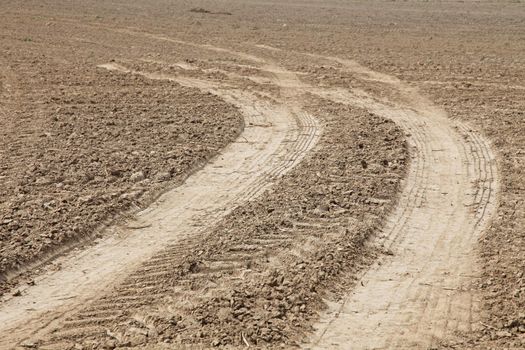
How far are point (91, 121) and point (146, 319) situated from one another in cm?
745

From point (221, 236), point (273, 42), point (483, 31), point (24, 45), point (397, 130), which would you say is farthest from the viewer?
point (483, 31)

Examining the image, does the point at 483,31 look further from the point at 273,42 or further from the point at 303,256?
the point at 303,256

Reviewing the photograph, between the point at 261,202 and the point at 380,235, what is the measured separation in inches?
64.8

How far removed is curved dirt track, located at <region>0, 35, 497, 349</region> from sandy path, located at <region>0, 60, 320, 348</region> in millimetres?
12

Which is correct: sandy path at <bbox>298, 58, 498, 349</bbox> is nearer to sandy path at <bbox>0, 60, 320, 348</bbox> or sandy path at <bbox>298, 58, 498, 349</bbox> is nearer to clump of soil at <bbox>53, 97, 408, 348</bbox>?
clump of soil at <bbox>53, 97, 408, 348</bbox>

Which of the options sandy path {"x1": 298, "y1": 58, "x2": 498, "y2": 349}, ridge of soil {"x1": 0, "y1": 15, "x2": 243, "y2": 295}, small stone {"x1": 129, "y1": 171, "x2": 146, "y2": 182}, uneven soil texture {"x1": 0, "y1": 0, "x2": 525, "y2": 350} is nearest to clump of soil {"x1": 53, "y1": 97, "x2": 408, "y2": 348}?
uneven soil texture {"x1": 0, "y1": 0, "x2": 525, "y2": 350}

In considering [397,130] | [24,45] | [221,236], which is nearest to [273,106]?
[397,130]

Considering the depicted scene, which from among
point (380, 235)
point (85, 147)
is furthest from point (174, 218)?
point (85, 147)

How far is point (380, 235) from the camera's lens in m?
9.11

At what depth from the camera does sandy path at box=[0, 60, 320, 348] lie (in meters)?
7.43

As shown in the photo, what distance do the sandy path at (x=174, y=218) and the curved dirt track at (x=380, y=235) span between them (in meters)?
0.01

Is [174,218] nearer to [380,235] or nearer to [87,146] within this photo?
[380,235]

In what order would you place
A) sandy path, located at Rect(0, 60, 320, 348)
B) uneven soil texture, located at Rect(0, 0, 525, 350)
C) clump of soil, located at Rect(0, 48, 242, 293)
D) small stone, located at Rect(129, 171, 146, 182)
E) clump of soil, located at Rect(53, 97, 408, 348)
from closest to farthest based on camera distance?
clump of soil, located at Rect(53, 97, 408, 348), uneven soil texture, located at Rect(0, 0, 525, 350), sandy path, located at Rect(0, 60, 320, 348), clump of soil, located at Rect(0, 48, 242, 293), small stone, located at Rect(129, 171, 146, 182)

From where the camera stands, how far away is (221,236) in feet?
29.2
